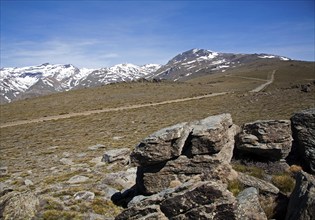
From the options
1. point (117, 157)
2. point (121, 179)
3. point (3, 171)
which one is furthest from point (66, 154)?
point (121, 179)

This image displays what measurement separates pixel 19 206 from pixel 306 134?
17.1 meters

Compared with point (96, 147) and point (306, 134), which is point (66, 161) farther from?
point (306, 134)

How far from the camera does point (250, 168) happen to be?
18.8 m

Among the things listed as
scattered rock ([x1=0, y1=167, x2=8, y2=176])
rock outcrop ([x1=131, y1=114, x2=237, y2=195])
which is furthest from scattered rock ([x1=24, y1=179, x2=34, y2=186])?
rock outcrop ([x1=131, y1=114, x2=237, y2=195])

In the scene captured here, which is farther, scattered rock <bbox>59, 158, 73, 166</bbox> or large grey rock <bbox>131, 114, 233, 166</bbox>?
scattered rock <bbox>59, 158, 73, 166</bbox>

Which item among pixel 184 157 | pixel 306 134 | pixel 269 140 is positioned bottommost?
pixel 184 157

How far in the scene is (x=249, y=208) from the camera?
12.1 m

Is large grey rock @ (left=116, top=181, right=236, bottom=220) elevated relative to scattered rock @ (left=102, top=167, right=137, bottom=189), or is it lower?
elevated

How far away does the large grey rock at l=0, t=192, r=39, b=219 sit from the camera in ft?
49.2

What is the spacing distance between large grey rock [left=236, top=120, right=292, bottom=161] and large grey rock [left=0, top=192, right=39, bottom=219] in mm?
13103

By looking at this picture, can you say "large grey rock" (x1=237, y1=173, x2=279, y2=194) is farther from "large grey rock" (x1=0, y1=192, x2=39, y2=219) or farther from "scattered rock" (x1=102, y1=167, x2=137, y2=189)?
"large grey rock" (x1=0, y1=192, x2=39, y2=219)

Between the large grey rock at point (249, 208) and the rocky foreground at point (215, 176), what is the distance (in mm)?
40

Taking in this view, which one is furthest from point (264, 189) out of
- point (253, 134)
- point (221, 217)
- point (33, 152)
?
point (33, 152)

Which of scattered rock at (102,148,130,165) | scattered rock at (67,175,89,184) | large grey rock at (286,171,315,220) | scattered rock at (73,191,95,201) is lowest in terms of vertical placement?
scattered rock at (67,175,89,184)
